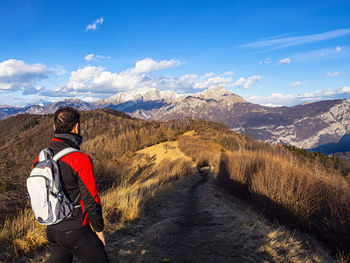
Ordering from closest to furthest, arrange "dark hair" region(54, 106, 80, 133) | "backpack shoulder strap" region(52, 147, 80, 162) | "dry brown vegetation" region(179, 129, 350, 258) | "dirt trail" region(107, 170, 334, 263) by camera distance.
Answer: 1. "backpack shoulder strap" region(52, 147, 80, 162)
2. "dark hair" region(54, 106, 80, 133)
3. "dirt trail" region(107, 170, 334, 263)
4. "dry brown vegetation" region(179, 129, 350, 258)

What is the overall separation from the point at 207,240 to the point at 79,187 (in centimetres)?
371

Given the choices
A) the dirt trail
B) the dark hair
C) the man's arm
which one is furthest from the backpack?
the dirt trail

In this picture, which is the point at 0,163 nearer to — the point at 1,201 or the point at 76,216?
the point at 1,201

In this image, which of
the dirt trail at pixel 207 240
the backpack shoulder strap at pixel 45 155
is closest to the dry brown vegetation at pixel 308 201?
the dirt trail at pixel 207 240

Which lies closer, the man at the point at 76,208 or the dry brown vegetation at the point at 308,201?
the man at the point at 76,208

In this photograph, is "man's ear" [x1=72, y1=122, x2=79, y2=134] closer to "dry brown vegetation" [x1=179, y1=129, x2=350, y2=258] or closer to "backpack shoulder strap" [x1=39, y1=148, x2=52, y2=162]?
"backpack shoulder strap" [x1=39, y1=148, x2=52, y2=162]

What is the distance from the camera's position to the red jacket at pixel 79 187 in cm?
217

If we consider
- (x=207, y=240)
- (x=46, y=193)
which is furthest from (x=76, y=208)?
(x=207, y=240)

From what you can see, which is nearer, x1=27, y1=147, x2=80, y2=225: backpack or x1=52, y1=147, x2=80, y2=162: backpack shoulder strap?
x1=27, y1=147, x2=80, y2=225: backpack

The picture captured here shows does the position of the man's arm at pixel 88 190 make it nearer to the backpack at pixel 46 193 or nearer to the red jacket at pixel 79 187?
→ the red jacket at pixel 79 187

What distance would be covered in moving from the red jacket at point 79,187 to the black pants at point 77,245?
2.8 inches

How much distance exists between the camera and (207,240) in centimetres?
497

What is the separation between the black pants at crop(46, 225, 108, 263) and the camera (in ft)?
7.26

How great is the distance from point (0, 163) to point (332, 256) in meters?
9.45
